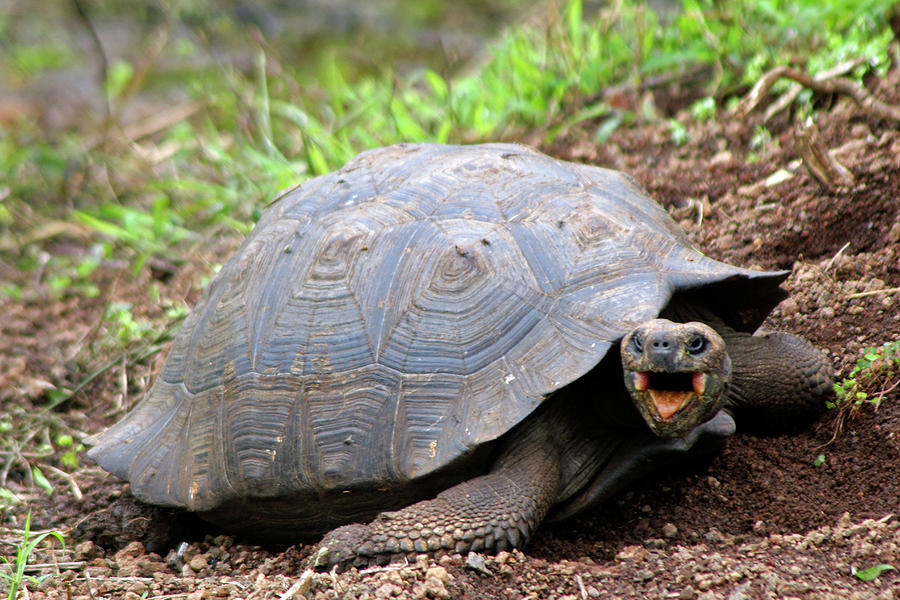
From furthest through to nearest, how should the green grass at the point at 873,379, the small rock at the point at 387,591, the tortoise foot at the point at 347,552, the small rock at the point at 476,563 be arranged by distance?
the green grass at the point at 873,379, the tortoise foot at the point at 347,552, the small rock at the point at 476,563, the small rock at the point at 387,591

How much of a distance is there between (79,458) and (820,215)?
3.36 metres

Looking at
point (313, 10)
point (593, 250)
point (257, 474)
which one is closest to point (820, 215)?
point (593, 250)

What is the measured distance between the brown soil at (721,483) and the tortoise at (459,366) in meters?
0.15

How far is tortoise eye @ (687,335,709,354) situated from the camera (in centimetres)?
258

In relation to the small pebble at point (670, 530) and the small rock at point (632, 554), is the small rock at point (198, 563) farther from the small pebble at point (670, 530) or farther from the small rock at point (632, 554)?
the small pebble at point (670, 530)

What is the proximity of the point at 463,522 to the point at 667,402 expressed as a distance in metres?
0.66

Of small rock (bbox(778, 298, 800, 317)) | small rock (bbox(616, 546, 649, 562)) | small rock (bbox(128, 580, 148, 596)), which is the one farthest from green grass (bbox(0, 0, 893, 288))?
small rock (bbox(616, 546, 649, 562))

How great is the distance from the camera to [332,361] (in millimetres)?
2973

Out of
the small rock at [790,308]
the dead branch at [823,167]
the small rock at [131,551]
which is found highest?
the dead branch at [823,167]

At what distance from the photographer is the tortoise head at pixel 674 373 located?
2.57m

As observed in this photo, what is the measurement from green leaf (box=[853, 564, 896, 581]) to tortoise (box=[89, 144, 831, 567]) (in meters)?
0.57

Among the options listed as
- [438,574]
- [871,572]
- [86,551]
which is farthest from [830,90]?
[86,551]

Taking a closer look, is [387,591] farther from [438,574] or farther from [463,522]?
[463,522]

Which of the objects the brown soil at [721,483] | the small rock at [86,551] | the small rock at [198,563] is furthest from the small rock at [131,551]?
the small rock at [198,563]
